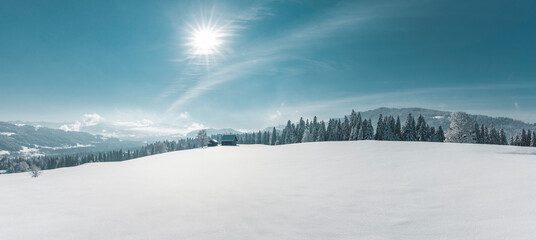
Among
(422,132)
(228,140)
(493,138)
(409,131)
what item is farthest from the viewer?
(228,140)

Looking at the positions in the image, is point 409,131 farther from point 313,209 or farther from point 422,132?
point 313,209

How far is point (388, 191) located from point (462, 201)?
2.22 m

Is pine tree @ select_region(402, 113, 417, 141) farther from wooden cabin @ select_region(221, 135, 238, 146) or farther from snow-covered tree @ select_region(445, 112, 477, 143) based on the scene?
Result: wooden cabin @ select_region(221, 135, 238, 146)

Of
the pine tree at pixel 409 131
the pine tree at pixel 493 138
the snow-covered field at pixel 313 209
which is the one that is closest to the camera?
the snow-covered field at pixel 313 209

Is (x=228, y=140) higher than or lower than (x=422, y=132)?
lower

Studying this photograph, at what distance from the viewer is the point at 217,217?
256 inches

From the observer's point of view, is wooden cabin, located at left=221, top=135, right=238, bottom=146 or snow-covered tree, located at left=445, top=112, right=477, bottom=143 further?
wooden cabin, located at left=221, top=135, right=238, bottom=146

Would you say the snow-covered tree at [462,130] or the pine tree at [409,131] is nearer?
the snow-covered tree at [462,130]

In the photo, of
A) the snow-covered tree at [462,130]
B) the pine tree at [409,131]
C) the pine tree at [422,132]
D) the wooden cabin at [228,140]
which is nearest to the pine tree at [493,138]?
the pine tree at [422,132]

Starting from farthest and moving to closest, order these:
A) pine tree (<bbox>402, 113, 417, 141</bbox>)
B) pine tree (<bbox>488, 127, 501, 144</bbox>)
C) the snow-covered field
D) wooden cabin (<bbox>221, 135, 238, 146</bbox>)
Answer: wooden cabin (<bbox>221, 135, 238, 146</bbox>), pine tree (<bbox>488, 127, 501, 144</bbox>), pine tree (<bbox>402, 113, 417, 141</bbox>), the snow-covered field

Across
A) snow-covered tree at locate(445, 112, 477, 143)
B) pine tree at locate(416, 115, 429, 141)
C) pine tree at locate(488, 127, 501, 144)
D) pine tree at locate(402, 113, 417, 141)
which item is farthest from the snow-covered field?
pine tree at locate(488, 127, 501, 144)

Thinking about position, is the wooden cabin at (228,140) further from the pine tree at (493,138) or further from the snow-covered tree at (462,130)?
the pine tree at (493,138)

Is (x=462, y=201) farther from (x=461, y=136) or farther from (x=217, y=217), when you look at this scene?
(x=461, y=136)

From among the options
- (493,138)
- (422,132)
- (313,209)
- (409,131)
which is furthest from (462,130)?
(313,209)
